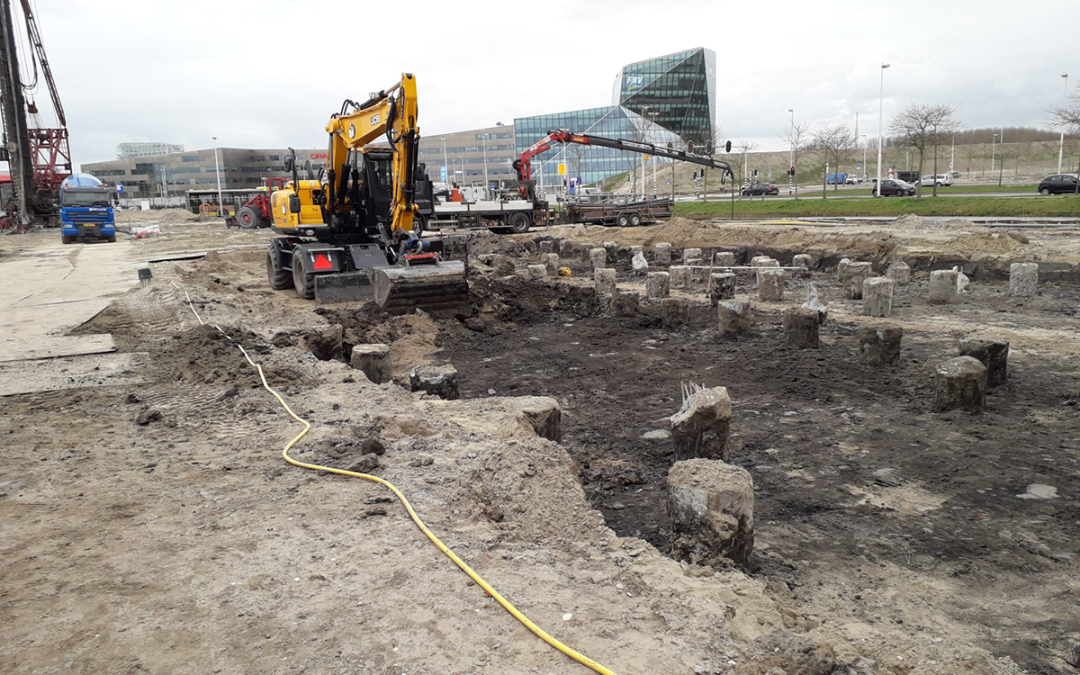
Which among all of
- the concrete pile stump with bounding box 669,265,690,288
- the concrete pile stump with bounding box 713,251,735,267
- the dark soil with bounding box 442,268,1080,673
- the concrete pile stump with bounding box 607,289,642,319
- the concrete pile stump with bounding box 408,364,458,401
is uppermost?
the concrete pile stump with bounding box 713,251,735,267

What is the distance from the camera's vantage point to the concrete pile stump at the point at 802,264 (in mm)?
17453

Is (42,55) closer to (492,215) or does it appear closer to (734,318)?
(492,215)

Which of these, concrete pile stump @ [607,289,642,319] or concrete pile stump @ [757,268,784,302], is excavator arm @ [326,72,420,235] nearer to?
concrete pile stump @ [607,289,642,319]

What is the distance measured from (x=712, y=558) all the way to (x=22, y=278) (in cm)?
2093

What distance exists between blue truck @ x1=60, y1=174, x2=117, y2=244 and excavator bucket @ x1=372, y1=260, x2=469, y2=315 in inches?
1096

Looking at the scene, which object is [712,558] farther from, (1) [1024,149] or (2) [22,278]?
(1) [1024,149]

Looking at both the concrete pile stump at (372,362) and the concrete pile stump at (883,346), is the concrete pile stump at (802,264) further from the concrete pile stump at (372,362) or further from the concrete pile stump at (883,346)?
the concrete pile stump at (372,362)

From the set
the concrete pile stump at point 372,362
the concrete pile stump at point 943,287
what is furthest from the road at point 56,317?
the concrete pile stump at point 943,287

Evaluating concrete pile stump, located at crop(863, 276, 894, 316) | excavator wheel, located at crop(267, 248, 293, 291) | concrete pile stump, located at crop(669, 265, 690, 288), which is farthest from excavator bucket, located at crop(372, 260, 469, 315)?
concrete pile stump, located at crop(863, 276, 894, 316)

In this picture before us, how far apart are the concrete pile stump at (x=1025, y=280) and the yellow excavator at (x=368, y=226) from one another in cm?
1057

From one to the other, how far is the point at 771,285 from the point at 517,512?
11129mm

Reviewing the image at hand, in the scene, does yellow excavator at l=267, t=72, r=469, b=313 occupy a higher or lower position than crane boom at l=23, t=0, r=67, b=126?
lower

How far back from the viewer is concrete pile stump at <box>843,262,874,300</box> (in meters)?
14.4

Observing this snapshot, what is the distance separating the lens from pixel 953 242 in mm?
17141
